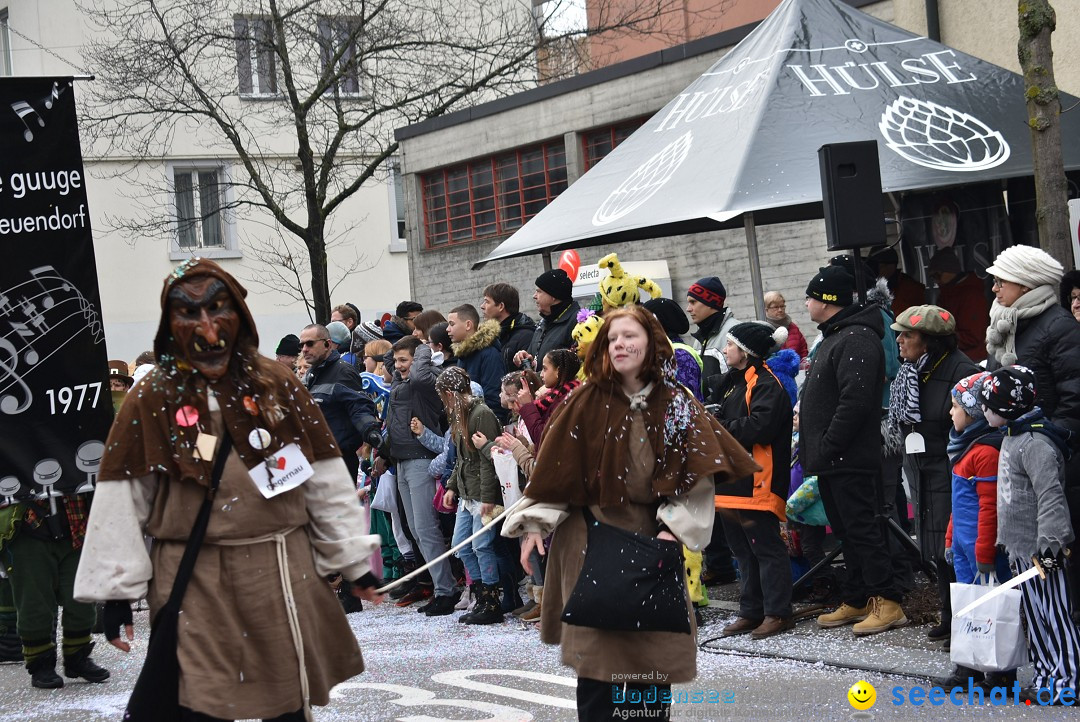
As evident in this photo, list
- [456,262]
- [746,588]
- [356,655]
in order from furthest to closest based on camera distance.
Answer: [456,262] < [746,588] < [356,655]

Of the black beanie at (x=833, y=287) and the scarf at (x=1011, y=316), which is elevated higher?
the black beanie at (x=833, y=287)

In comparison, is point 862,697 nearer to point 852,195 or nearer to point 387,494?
point 852,195

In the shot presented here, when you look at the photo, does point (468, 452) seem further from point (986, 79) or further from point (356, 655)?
point (986, 79)

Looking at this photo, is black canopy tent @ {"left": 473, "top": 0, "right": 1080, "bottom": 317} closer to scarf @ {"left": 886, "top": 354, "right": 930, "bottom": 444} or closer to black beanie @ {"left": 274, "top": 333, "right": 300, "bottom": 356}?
black beanie @ {"left": 274, "top": 333, "right": 300, "bottom": 356}

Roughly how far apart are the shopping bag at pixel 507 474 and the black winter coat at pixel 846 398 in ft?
6.42

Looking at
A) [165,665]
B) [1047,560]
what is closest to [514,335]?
[1047,560]

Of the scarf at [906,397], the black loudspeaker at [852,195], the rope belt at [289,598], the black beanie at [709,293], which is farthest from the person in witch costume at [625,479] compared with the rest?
the black beanie at [709,293]

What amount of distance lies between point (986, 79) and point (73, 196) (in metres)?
7.44

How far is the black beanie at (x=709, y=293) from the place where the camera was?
9.30m

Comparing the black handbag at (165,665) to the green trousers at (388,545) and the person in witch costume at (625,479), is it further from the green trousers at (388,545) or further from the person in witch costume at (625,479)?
the green trousers at (388,545)

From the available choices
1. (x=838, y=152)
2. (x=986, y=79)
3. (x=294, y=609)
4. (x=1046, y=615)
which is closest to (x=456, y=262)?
(x=986, y=79)

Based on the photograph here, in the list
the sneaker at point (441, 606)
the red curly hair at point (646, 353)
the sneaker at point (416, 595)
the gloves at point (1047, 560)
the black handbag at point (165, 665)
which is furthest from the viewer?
the sneaker at point (416, 595)

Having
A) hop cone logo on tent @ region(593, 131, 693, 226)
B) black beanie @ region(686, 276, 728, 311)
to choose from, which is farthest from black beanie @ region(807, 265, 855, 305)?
hop cone logo on tent @ region(593, 131, 693, 226)

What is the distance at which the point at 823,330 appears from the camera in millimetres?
8203
